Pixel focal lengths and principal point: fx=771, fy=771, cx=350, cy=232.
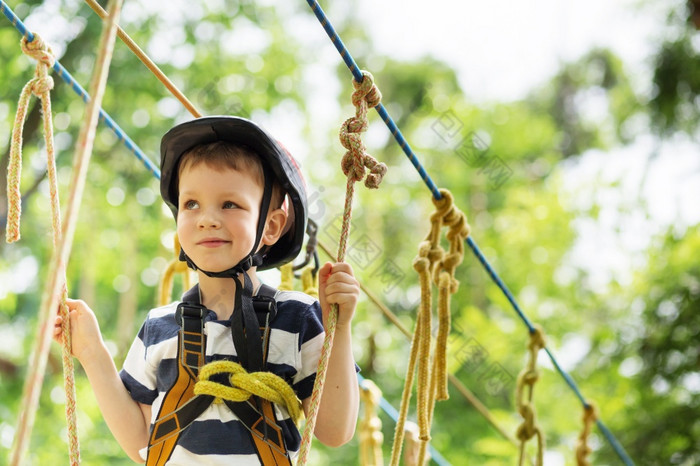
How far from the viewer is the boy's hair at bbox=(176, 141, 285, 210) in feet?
3.69

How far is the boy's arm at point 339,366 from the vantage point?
1100 millimetres

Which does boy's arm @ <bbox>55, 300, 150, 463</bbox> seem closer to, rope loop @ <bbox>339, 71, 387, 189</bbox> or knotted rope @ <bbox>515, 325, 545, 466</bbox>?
rope loop @ <bbox>339, 71, 387, 189</bbox>

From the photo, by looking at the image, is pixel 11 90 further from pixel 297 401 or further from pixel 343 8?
pixel 343 8

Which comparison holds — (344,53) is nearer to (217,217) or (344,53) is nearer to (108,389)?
(217,217)

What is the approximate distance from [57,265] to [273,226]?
54 centimetres

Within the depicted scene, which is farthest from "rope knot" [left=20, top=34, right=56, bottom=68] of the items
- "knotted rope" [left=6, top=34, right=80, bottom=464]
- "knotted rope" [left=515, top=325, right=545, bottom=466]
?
"knotted rope" [left=515, top=325, right=545, bottom=466]

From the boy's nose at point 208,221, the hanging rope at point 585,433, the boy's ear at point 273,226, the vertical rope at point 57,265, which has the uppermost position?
the hanging rope at point 585,433

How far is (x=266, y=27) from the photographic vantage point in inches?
244

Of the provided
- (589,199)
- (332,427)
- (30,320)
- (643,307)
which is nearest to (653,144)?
(589,199)

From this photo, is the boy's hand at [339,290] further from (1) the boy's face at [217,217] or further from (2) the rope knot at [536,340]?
(2) the rope knot at [536,340]

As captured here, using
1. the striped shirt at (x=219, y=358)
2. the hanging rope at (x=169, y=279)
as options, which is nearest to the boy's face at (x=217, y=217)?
the striped shirt at (x=219, y=358)

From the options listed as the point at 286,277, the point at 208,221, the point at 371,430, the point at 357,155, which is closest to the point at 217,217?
the point at 208,221

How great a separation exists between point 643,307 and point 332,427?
410cm

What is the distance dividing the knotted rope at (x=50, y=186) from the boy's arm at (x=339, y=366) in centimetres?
34
